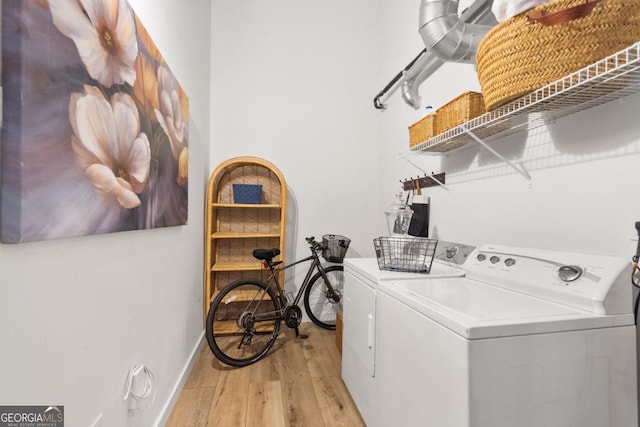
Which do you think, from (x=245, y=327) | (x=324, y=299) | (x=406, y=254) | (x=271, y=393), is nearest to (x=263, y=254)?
(x=245, y=327)

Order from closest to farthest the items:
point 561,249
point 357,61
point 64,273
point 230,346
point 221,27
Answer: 1. point 64,273
2. point 561,249
3. point 230,346
4. point 221,27
5. point 357,61

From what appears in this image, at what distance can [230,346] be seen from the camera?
7.56ft

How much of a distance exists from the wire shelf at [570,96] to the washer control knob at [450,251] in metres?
0.60

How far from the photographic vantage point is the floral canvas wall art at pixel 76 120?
58 centimetres

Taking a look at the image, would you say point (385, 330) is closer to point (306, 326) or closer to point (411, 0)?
point (306, 326)

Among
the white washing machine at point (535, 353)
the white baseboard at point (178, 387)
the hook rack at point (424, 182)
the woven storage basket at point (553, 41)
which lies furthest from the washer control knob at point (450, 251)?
the white baseboard at point (178, 387)

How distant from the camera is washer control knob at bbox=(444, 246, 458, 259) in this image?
1584 millimetres

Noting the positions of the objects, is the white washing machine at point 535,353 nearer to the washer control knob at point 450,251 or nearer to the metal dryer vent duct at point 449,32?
the washer control knob at point 450,251

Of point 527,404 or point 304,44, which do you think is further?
point 304,44

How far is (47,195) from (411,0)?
108 inches

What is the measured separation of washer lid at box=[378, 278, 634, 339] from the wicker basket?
2.58ft

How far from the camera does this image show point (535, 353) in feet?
2.56

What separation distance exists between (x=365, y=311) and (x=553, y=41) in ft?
4.00

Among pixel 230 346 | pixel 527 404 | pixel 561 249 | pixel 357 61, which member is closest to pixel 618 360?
pixel 527 404
